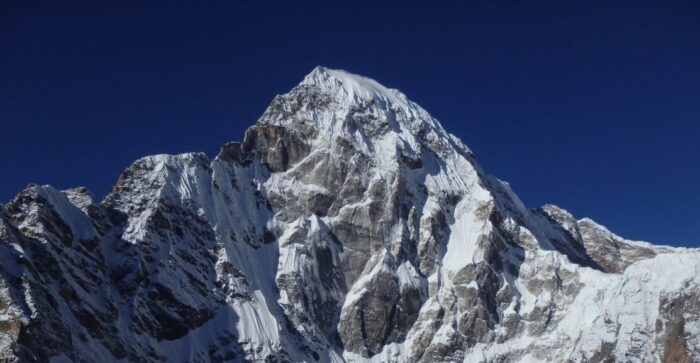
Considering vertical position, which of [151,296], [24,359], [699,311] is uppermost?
[699,311]

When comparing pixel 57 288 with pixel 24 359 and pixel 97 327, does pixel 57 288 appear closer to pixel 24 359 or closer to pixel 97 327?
pixel 97 327

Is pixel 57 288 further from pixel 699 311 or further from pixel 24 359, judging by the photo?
pixel 699 311

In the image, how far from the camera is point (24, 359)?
143625 millimetres

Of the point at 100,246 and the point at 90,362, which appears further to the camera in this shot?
the point at 100,246

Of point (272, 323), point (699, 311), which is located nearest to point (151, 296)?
point (272, 323)

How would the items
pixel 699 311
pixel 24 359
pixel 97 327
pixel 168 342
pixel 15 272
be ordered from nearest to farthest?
1. pixel 24 359
2. pixel 15 272
3. pixel 97 327
4. pixel 168 342
5. pixel 699 311

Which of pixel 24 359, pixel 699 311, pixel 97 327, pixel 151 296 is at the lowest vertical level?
pixel 24 359

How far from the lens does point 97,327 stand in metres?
169

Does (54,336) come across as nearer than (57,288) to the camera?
Yes

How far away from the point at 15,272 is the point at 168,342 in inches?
1408

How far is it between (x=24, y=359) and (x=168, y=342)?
138 ft

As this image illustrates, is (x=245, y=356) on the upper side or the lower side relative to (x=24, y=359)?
upper

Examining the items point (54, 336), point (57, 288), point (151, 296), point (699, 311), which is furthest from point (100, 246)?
point (699, 311)

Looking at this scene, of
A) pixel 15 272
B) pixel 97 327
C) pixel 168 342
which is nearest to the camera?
pixel 15 272
